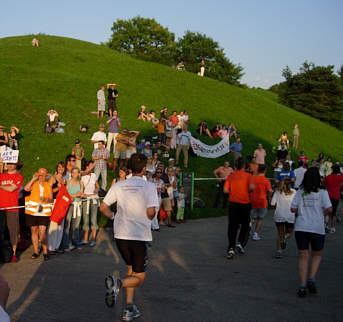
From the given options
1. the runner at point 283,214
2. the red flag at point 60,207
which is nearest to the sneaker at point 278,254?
the runner at point 283,214

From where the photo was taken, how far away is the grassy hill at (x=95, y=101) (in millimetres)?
24875

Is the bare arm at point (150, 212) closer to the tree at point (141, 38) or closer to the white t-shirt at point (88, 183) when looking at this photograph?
the white t-shirt at point (88, 183)

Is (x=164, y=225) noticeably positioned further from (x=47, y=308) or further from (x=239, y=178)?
(x=47, y=308)

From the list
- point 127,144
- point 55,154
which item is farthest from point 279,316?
point 55,154

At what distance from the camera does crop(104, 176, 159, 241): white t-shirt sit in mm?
5918

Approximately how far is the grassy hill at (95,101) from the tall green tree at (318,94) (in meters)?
17.7

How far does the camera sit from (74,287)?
24.2ft

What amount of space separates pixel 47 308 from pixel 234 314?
2611mm

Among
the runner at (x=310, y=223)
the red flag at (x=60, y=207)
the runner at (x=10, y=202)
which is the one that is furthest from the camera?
the red flag at (x=60, y=207)

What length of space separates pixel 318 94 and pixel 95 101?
4605 centimetres

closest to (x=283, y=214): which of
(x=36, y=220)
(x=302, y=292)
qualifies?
(x=302, y=292)

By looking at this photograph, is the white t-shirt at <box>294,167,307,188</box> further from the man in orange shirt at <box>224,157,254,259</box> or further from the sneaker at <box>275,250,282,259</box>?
the man in orange shirt at <box>224,157,254,259</box>

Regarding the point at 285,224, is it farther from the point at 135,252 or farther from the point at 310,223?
the point at 135,252

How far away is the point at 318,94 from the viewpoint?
7012cm
